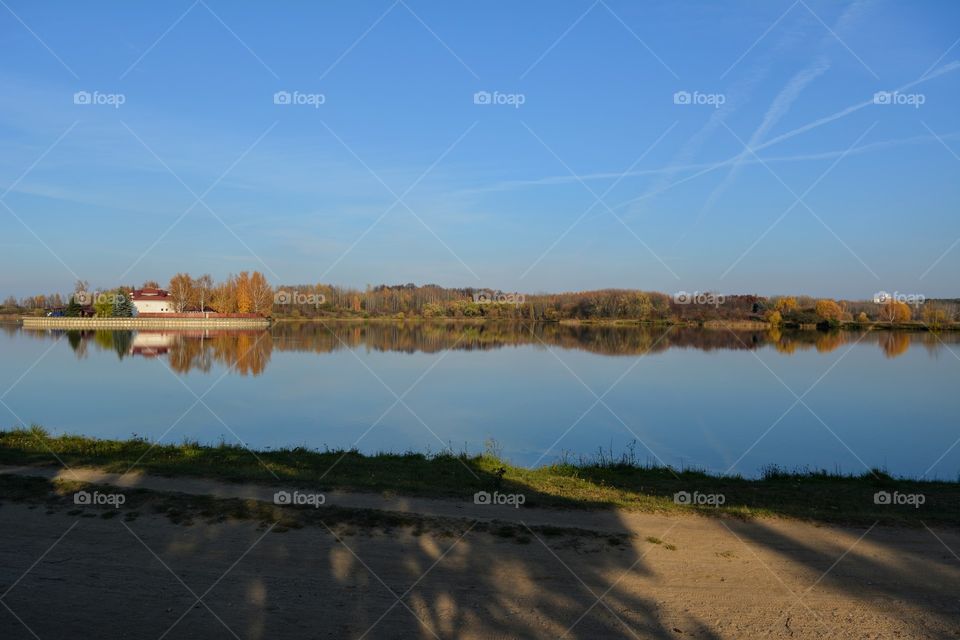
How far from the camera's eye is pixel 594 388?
24.2 meters

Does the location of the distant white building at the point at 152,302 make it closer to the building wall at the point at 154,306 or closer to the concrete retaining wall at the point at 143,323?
the building wall at the point at 154,306

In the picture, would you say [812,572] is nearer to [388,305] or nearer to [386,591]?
[386,591]

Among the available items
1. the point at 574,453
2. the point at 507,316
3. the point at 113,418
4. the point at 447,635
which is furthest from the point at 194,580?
the point at 507,316

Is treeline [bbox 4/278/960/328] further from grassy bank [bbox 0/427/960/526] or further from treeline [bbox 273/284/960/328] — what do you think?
grassy bank [bbox 0/427/960/526]

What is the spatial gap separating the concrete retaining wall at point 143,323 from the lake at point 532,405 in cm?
4271

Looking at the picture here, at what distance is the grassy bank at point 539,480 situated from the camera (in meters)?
7.88

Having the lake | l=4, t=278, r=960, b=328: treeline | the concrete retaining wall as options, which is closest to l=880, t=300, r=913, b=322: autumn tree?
l=4, t=278, r=960, b=328: treeline

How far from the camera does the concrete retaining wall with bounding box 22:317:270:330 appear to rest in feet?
254

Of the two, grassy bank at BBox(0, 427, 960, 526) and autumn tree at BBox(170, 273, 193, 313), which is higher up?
autumn tree at BBox(170, 273, 193, 313)

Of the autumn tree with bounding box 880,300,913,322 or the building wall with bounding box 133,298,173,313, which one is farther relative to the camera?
the building wall with bounding box 133,298,173,313

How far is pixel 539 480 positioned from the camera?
9461 mm

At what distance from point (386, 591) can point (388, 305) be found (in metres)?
113

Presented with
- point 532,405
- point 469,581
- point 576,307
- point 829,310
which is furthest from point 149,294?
point 469,581

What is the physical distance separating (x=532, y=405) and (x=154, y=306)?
282ft
